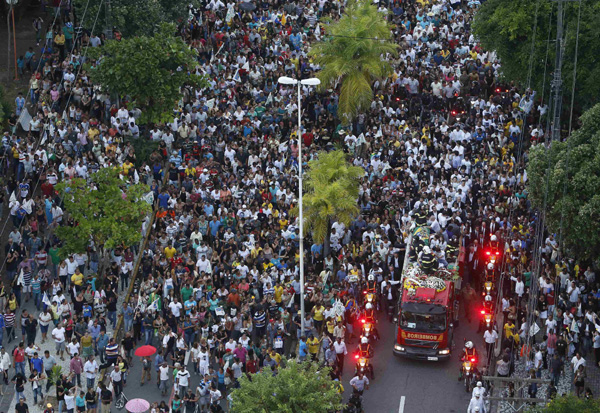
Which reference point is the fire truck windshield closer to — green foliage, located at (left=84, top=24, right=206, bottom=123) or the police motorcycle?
the police motorcycle

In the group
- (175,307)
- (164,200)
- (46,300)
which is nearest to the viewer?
(175,307)

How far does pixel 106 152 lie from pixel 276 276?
8.74m

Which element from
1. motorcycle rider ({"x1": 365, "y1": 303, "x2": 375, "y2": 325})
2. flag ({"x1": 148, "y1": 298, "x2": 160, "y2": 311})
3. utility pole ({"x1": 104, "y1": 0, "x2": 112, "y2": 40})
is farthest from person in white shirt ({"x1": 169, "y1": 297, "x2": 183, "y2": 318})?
utility pole ({"x1": 104, "y1": 0, "x2": 112, "y2": 40})

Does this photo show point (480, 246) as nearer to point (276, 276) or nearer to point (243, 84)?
point (276, 276)

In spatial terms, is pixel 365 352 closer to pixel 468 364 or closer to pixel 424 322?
pixel 424 322

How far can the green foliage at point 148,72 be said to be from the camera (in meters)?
46.0

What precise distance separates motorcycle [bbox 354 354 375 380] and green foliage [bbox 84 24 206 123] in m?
13.2

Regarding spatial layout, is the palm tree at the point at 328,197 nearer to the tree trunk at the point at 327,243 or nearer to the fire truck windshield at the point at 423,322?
the tree trunk at the point at 327,243

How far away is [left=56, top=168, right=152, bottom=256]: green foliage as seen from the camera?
4038 centimetres

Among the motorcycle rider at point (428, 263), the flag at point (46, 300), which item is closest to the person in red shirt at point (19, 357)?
the flag at point (46, 300)

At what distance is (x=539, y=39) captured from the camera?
47.8 m

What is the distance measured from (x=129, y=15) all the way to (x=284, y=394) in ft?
68.9

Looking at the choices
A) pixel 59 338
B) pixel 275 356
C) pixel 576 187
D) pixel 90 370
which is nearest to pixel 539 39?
pixel 576 187

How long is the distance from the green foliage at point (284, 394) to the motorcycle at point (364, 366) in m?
4.22
